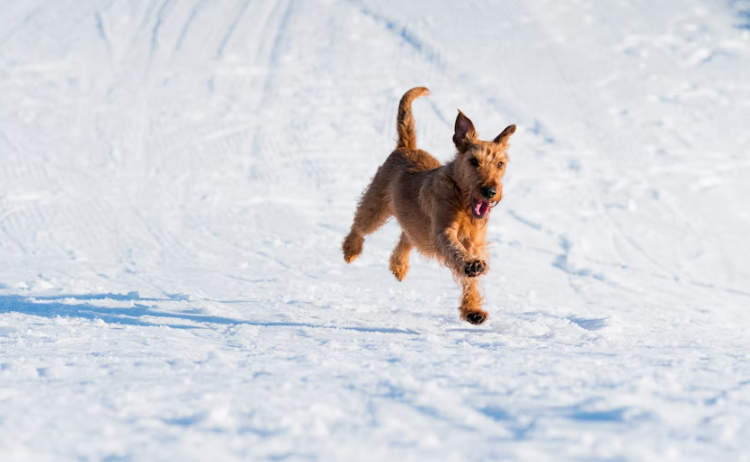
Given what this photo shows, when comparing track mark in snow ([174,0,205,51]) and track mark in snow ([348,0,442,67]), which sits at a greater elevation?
track mark in snow ([174,0,205,51])

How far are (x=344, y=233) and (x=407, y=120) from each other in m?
2.03

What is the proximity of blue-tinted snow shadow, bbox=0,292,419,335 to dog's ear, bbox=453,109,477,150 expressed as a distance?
104cm

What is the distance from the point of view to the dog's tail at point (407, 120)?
5.11 metres

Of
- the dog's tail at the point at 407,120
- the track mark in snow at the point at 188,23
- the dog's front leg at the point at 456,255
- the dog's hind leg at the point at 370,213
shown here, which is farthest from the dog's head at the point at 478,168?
the track mark in snow at the point at 188,23

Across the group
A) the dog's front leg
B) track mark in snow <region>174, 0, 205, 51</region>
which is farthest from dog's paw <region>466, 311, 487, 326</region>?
track mark in snow <region>174, 0, 205, 51</region>

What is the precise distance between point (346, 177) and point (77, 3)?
6.57m

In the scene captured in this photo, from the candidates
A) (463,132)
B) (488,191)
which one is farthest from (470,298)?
(463,132)

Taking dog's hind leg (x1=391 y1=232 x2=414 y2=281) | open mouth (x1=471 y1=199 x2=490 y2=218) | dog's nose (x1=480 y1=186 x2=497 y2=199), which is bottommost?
dog's hind leg (x1=391 y1=232 x2=414 y2=281)

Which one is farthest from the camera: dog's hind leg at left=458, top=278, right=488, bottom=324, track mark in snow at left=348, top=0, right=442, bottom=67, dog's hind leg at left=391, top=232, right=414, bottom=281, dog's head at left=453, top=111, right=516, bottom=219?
track mark in snow at left=348, top=0, right=442, bottom=67

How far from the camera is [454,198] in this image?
420 cm

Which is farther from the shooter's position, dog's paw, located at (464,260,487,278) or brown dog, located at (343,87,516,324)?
brown dog, located at (343,87,516,324)

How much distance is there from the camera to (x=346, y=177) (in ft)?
27.0

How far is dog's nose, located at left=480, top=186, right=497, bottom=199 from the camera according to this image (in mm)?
3810

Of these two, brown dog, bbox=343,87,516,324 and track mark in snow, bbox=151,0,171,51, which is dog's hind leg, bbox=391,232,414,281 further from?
track mark in snow, bbox=151,0,171,51
